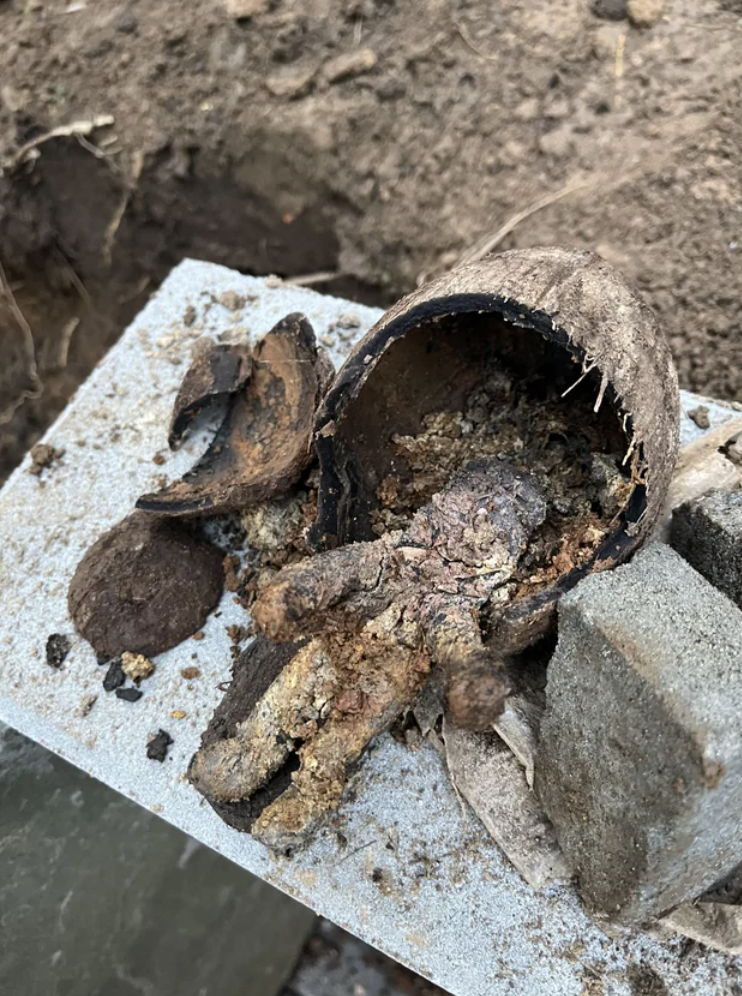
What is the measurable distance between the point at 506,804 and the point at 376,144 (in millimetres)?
2236

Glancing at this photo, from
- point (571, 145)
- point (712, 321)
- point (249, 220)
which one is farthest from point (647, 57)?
point (249, 220)

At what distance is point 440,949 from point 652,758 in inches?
28.8

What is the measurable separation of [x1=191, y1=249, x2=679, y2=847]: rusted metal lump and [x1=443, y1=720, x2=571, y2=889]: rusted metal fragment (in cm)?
19

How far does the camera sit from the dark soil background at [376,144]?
2434 millimetres

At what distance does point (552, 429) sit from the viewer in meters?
1.67

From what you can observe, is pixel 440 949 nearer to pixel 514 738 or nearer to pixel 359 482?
pixel 514 738

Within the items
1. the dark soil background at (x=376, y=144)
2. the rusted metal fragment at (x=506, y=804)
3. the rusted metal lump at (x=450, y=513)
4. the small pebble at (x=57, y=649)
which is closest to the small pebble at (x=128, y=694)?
the small pebble at (x=57, y=649)

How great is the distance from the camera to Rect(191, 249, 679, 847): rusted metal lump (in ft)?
4.30

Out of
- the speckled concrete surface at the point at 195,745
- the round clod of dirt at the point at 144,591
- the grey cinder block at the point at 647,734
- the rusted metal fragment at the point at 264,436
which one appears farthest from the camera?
the round clod of dirt at the point at 144,591

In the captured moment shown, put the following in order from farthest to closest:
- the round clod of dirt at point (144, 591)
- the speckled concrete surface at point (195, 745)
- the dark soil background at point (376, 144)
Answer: the dark soil background at point (376, 144)
the round clod of dirt at point (144, 591)
the speckled concrete surface at point (195, 745)

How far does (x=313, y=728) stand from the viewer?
4.74 ft

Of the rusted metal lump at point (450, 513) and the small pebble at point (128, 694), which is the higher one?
the rusted metal lump at point (450, 513)

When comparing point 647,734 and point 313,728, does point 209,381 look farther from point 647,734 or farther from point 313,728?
point 647,734

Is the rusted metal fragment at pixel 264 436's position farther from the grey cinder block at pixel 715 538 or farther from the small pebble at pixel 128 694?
the grey cinder block at pixel 715 538
